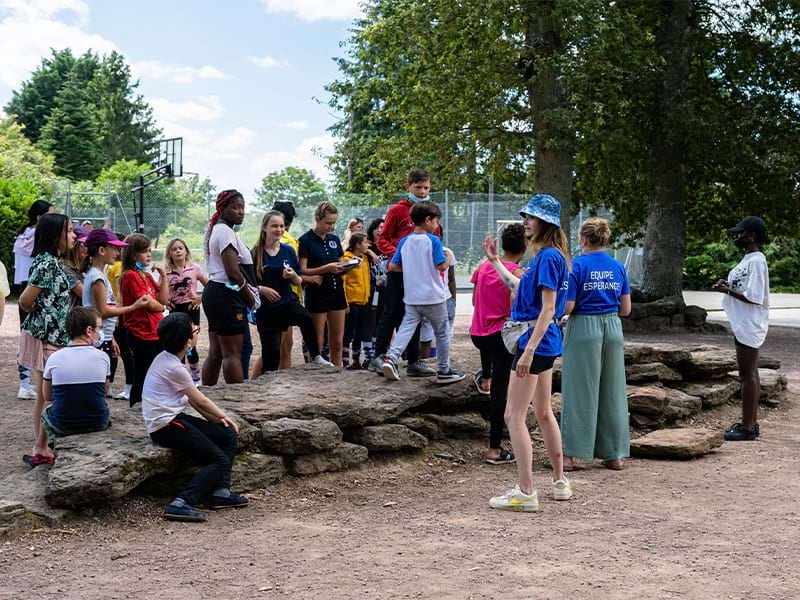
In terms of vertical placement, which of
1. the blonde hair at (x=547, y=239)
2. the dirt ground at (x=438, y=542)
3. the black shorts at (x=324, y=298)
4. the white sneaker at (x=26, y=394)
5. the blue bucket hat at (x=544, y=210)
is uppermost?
the blue bucket hat at (x=544, y=210)

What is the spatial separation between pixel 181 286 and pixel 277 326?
1206mm

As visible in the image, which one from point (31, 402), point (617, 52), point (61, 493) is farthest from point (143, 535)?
point (617, 52)

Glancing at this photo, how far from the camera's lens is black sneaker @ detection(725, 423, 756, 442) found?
8.87 meters

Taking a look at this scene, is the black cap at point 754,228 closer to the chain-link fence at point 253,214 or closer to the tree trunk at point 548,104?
the tree trunk at point 548,104

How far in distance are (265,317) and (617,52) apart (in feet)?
37.1

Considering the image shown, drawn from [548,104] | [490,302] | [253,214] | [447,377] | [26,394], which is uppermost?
[548,104]

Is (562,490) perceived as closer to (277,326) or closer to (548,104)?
(277,326)

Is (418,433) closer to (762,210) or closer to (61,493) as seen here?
(61,493)

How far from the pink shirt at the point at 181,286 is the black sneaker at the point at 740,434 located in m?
4.96

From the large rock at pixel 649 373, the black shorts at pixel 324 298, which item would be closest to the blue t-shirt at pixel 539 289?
the black shorts at pixel 324 298

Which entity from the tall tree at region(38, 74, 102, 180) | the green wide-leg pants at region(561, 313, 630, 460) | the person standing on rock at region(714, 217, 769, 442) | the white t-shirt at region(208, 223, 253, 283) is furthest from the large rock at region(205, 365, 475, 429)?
the tall tree at region(38, 74, 102, 180)

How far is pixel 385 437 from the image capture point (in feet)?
24.5

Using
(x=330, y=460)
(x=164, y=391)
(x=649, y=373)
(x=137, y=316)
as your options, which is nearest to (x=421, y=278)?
(x=330, y=460)

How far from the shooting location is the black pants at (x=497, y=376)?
746 centimetres
